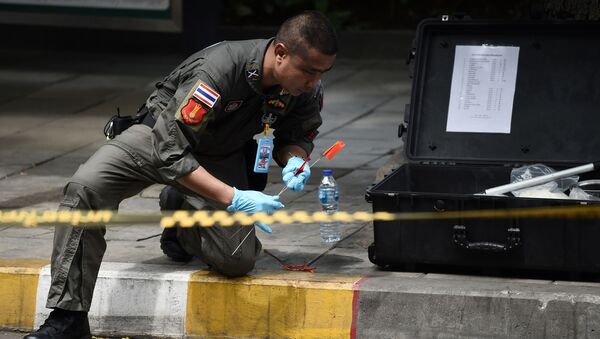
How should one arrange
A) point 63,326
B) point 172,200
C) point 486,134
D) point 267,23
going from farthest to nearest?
point 267,23 < point 486,134 < point 172,200 < point 63,326

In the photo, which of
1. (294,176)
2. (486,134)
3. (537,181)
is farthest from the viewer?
(486,134)

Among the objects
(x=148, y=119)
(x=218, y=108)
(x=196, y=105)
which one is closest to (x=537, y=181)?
(x=218, y=108)

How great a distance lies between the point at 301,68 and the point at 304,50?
0.24ft

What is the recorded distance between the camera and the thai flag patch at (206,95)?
4617 millimetres

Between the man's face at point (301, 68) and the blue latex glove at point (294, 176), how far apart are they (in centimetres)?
38

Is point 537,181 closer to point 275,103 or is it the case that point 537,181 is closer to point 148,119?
point 275,103

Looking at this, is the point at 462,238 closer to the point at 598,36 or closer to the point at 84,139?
the point at 598,36

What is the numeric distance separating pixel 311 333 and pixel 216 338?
390 millimetres

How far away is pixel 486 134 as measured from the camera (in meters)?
5.70

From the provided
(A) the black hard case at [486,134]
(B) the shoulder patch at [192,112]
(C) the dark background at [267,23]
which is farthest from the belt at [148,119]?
(C) the dark background at [267,23]

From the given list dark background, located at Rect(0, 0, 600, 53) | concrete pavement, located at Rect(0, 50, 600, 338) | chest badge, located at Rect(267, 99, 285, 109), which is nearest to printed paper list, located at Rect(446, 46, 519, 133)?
concrete pavement, located at Rect(0, 50, 600, 338)

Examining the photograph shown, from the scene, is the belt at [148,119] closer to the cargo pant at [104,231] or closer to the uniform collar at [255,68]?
the cargo pant at [104,231]

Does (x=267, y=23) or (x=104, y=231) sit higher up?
(x=267, y=23)

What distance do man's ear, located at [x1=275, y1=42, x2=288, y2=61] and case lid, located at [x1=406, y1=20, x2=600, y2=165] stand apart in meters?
1.12
